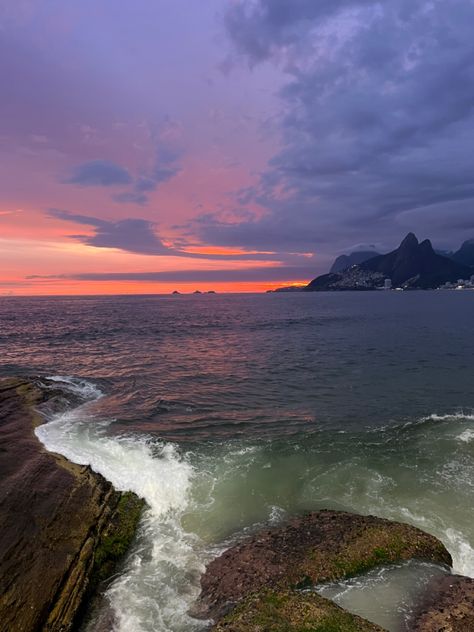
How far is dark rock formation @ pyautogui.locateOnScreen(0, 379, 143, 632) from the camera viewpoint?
9.22 m

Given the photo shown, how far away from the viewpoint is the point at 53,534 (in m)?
11.5

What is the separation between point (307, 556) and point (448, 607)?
3.59 m

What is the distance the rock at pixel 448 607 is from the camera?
8.52 m

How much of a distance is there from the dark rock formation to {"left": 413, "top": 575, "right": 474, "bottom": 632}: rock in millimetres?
8263

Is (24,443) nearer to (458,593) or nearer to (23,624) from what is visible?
(23,624)

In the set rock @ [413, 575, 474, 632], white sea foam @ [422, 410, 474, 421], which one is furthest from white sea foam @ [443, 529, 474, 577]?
white sea foam @ [422, 410, 474, 421]

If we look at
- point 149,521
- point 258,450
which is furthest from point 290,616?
point 258,450

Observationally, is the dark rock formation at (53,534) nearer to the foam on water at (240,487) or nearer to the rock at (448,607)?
the foam on water at (240,487)

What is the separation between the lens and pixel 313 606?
28.2ft

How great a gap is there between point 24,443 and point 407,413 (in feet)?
75.6

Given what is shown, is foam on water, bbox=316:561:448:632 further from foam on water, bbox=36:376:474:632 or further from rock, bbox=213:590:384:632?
foam on water, bbox=36:376:474:632

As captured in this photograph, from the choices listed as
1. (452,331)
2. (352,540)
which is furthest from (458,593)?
(452,331)

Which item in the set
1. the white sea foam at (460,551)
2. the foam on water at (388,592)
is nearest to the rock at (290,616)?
the foam on water at (388,592)

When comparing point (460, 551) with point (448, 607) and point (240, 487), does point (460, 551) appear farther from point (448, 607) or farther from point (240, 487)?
point (240, 487)
